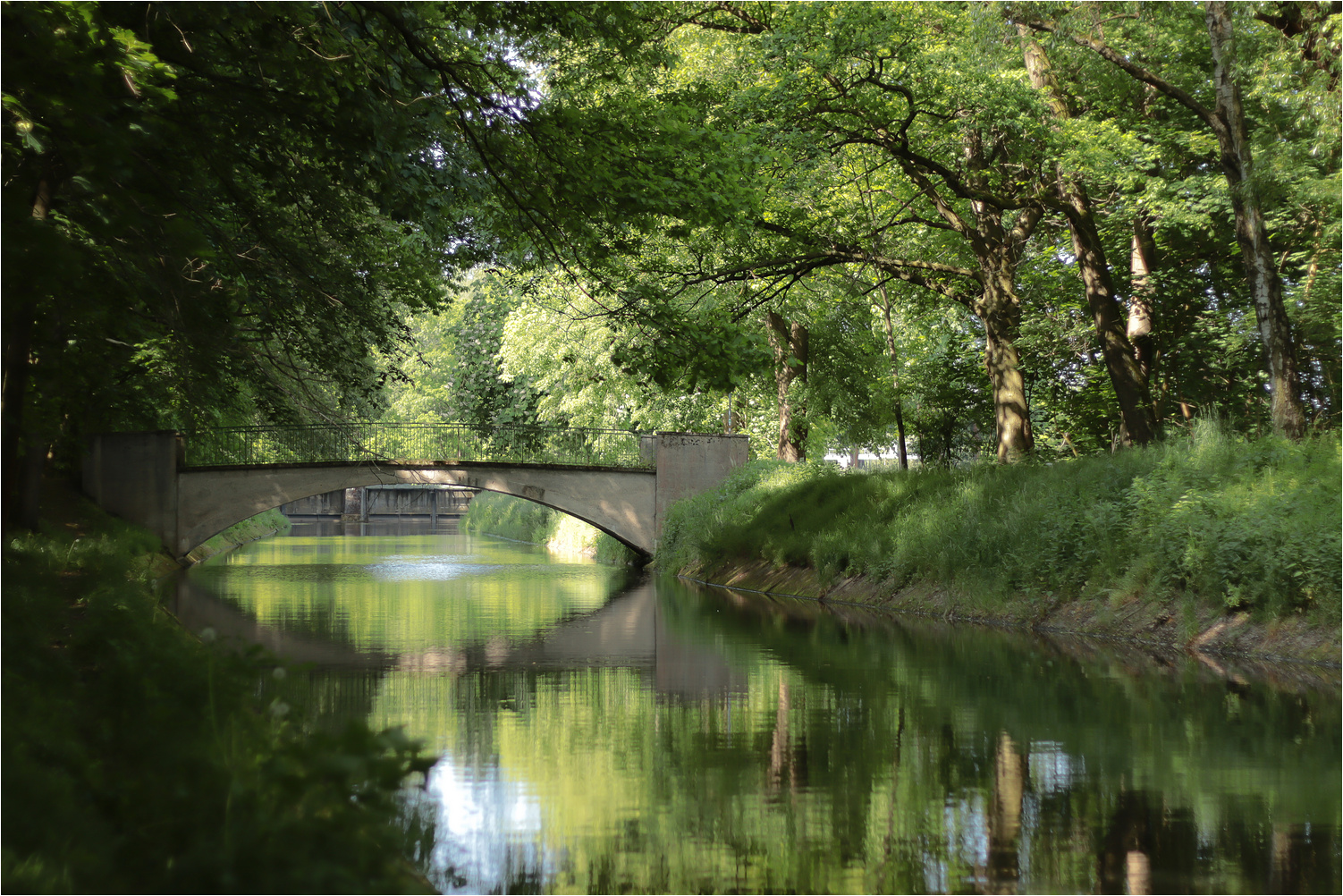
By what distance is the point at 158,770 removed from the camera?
4699 millimetres

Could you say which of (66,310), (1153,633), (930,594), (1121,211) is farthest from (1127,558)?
(66,310)

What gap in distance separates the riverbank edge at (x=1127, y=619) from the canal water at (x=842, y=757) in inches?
19.4

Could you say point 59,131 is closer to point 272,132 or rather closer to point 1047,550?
point 272,132

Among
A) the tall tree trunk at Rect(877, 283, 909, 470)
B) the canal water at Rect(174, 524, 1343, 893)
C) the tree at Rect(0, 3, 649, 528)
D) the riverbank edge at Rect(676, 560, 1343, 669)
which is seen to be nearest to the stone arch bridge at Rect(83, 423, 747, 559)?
the tall tree trunk at Rect(877, 283, 909, 470)

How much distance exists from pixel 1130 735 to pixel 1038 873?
365 cm

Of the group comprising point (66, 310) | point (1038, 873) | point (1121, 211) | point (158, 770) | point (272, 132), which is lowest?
point (1038, 873)

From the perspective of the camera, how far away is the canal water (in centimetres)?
540

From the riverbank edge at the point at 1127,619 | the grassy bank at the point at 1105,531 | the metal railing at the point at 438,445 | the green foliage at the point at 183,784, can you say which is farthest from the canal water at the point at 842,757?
the metal railing at the point at 438,445

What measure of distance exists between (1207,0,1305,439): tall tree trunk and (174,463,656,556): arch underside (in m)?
20.0

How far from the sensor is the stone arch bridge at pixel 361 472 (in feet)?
105

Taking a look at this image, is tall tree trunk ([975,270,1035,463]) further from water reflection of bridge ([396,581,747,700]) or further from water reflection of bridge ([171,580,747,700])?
water reflection of bridge ([396,581,747,700])

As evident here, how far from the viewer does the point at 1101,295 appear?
794 inches

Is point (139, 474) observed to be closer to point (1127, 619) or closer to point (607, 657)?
point (607, 657)

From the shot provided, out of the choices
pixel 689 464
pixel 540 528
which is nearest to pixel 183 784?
pixel 689 464
